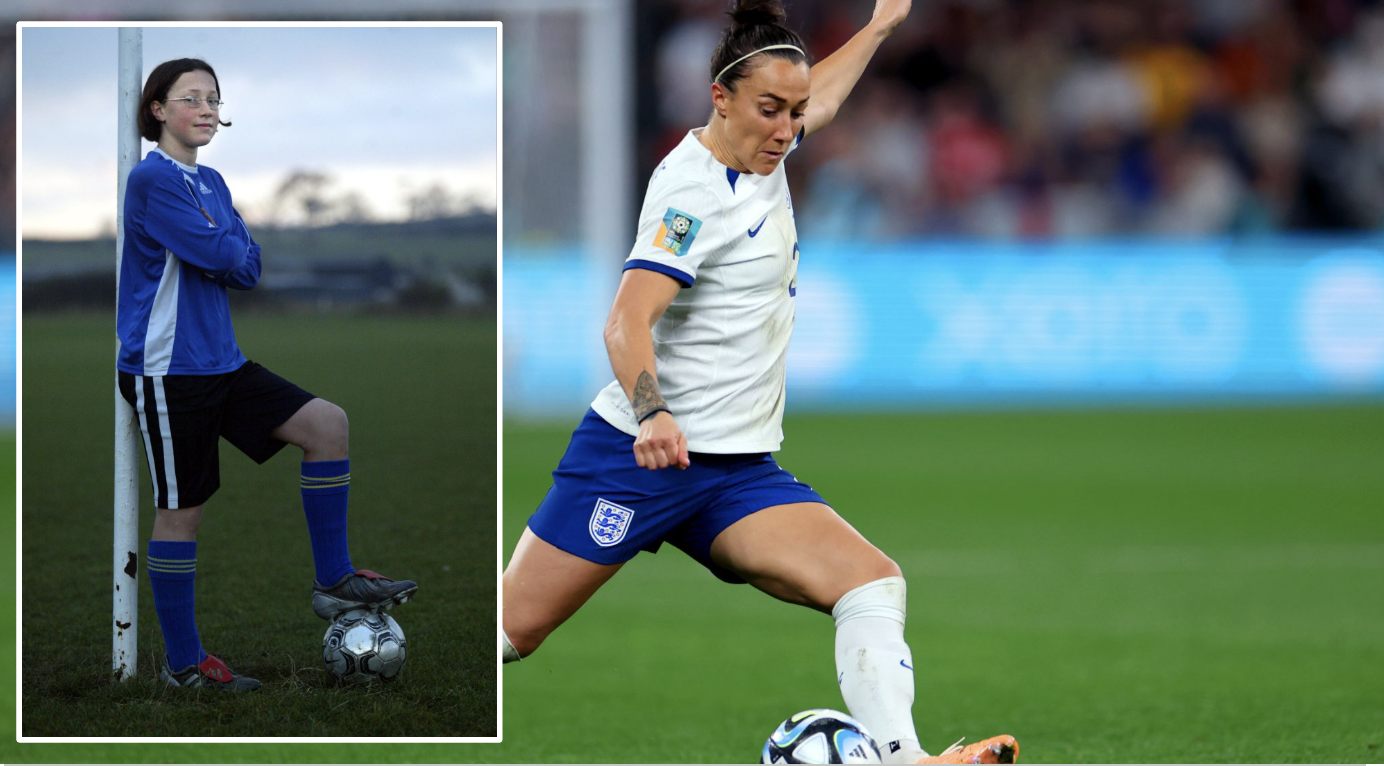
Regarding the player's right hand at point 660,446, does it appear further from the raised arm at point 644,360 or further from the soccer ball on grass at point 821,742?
the soccer ball on grass at point 821,742

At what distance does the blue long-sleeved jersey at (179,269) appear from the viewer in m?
3.23

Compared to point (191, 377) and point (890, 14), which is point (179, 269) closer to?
point (191, 377)

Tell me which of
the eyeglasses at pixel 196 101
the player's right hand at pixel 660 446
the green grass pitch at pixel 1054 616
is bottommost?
the green grass pitch at pixel 1054 616

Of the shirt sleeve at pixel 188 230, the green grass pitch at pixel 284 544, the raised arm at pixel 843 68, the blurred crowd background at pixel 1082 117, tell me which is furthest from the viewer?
the blurred crowd background at pixel 1082 117

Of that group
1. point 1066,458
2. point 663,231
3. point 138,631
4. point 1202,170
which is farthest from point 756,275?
point 1202,170

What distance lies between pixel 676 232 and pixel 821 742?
1.15m

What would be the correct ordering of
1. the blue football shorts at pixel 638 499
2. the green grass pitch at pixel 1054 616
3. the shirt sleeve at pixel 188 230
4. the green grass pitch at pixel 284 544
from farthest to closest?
the green grass pitch at pixel 1054 616
the blue football shorts at pixel 638 499
the green grass pitch at pixel 284 544
the shirt sleeve at pixel 188 230

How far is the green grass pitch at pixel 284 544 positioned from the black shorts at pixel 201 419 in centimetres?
3

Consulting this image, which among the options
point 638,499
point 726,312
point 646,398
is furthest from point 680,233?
point 638,499

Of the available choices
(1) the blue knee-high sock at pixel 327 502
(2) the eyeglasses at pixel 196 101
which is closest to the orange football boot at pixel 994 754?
(1) the blue knee-high sock at pixel 327 502

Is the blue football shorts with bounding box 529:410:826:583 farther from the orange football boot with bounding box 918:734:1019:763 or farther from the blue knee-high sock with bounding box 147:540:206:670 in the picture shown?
the blue knee-high sock with bounding box 147:540:206:670

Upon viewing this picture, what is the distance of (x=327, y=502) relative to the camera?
3.41m

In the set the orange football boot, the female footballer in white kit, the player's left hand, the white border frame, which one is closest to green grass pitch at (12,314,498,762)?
the white border frame

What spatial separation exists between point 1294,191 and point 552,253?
25.9 feet
